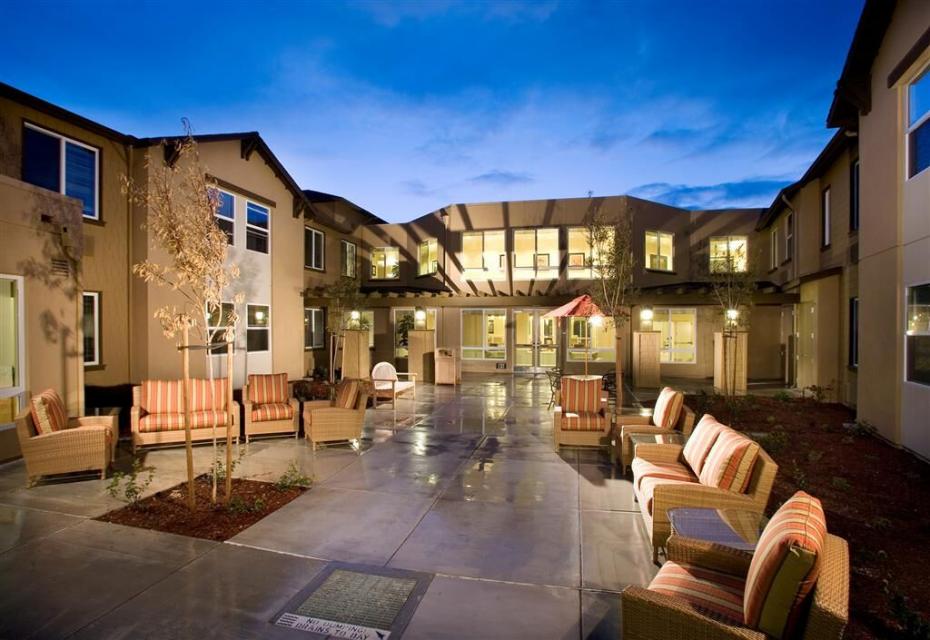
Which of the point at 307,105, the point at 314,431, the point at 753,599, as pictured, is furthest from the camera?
the point at 307,105

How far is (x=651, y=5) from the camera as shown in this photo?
2592cm

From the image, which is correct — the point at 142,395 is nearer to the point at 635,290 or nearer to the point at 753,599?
the point at 753,599

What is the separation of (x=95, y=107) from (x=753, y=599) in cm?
10714

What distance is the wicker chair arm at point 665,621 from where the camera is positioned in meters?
2.17

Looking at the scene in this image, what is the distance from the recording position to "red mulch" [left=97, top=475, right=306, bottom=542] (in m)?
4.61

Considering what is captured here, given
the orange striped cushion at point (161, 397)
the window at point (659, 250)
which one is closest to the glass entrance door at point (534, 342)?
the window at point (659, 250)

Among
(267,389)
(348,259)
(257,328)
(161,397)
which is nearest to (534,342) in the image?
(348,259)

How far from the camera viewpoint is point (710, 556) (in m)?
2.77

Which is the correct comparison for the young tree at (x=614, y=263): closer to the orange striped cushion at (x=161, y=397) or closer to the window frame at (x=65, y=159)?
the orange striped cushion at (x=161, y=397)

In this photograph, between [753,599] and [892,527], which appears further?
[892,527]

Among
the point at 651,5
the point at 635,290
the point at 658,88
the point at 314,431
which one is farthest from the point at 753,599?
the point at 658,88

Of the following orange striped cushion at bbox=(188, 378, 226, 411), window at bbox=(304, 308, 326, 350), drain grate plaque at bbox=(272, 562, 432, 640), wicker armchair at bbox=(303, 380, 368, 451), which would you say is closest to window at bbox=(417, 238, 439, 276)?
window at bbox=(304, 308, 326, 350)

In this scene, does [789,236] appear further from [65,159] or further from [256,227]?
[65,159]

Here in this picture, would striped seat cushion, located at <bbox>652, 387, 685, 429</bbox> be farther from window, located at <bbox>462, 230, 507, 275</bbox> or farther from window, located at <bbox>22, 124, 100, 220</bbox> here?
window, located at <bbox>462, 230, 507, 275</bbox>
